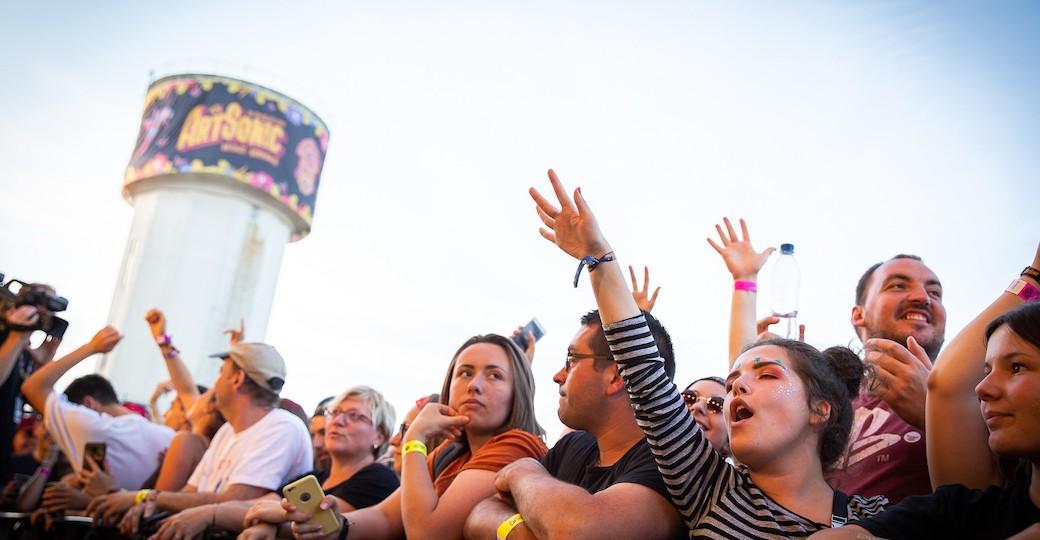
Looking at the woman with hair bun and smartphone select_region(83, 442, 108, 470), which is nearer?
the woman with hair bun

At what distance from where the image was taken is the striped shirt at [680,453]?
2.11 m

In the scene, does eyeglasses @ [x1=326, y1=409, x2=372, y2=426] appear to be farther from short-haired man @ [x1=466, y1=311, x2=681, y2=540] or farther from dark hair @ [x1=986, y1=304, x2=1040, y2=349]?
dark hair @ [x1=986, y1=304, x2=1040, y2=349]

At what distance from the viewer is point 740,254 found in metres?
3.92

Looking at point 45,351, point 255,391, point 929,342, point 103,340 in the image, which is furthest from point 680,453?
point 45,351

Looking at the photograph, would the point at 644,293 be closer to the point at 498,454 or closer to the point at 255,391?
the point at 498,454

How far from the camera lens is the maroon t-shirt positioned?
2463 millimetres

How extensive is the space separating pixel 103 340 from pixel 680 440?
16.8 feet

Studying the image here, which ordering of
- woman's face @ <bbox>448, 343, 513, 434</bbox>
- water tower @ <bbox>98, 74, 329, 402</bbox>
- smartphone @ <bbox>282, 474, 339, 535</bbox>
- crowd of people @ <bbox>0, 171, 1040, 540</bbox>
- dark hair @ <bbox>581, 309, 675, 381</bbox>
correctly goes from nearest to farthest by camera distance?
crowd of people @ <bbox>0, 171, 1040, 540</bbox> → dark hair @ <bbox>581, 309, 675, 381</bbox> → smartphone @ <bbox>282, 474, 339, 535</bbox> → woman's face @ <bbox>448, 343, 513, 434</bbox> → water tower @ <bbox>98, 74, 329, 402</bbox>

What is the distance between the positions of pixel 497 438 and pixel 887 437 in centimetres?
154

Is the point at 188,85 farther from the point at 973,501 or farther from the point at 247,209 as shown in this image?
the point at 973,501

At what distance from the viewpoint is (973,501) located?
72.1 inches

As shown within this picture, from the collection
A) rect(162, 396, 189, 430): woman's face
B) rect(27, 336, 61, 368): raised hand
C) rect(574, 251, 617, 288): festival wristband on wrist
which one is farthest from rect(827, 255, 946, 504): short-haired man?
rect(27, 336, 61, 368): raised hand

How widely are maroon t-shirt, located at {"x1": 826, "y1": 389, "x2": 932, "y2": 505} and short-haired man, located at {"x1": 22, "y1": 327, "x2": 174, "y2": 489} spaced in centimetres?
Answer: 483

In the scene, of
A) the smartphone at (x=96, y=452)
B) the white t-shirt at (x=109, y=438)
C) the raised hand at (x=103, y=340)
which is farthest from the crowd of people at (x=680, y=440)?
the raised hand at (x=103, y=340)
